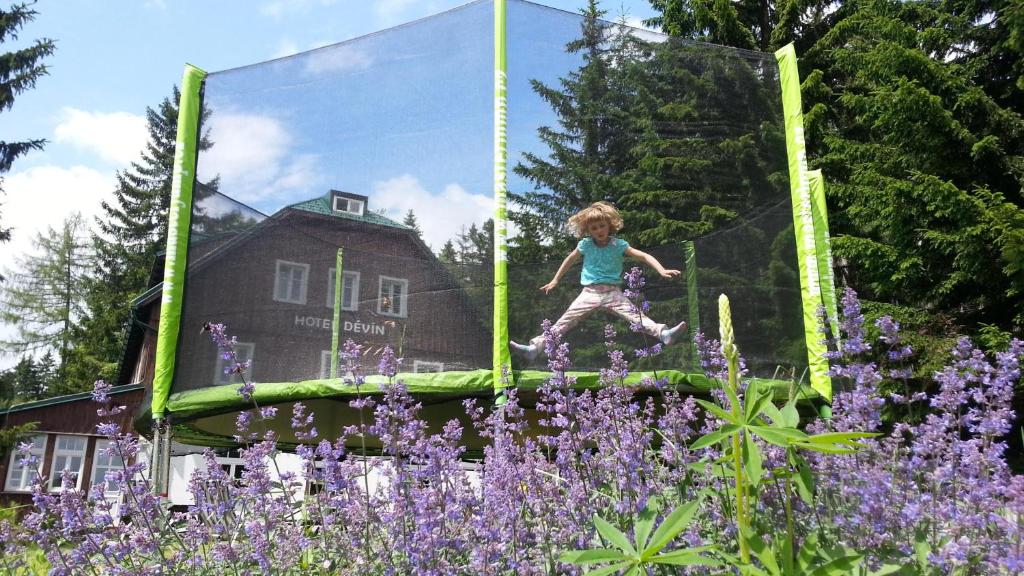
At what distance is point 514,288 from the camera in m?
4.75

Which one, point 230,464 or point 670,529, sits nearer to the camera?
point 670,529

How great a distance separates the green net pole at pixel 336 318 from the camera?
5049 millimetres

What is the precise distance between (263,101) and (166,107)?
27.0 meters

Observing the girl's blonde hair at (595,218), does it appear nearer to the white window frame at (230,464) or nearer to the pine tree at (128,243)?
the white window frame at (230,464)

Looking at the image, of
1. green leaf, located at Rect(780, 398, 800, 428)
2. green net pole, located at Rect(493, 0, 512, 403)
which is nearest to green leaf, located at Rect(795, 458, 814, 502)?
green leaf, located at Rect(780, 398, 800, 428)

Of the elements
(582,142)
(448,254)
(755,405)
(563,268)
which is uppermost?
(582,142)

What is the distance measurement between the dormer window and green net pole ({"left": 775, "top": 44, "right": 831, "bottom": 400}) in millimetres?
3197

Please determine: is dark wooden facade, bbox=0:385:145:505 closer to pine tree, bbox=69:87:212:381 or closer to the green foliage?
pine tree, bbox=69:87:212:381

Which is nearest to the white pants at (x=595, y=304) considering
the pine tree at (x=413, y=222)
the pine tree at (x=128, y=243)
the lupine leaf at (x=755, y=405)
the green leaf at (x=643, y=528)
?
the pine tree at (x=413, y=222)

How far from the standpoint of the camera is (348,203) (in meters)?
5.36

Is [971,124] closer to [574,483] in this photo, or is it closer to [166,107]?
[574,483]

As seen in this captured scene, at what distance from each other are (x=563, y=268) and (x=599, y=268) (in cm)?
24

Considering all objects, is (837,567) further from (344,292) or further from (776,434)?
(344,292)

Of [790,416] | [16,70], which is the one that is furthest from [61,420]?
[790,416]
